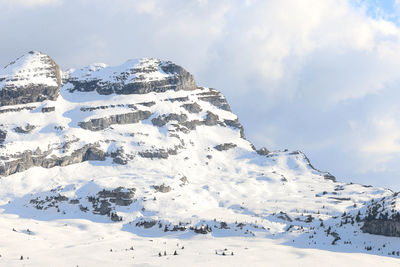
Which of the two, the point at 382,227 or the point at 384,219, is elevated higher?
the point at 384,219

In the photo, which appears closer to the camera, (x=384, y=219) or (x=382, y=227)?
(x=382, y=227)

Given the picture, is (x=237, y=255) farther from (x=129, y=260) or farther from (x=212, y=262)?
(x=129, y=260)

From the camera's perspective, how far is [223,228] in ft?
645

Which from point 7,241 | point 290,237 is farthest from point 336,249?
point 7,241

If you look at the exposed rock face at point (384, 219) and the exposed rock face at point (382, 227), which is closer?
the exposed rock face at point (382, 227)

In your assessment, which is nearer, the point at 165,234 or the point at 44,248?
the point at 44,248

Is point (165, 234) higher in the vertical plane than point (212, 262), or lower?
higher

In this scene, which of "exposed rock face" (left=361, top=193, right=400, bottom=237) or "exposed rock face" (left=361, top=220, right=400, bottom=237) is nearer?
"exposed rock face" (left=361, top=220, right=400, bottom=237)

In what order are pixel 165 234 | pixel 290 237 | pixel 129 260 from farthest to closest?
pixel 165 234, pixel 290 237, pixel 129 260

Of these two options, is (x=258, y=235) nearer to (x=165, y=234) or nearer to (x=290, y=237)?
(x=290, y=237)

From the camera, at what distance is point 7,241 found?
522 feet

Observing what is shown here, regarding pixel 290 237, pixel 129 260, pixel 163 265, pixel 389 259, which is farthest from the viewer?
pixel 290 237

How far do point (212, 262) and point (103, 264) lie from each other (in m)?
23.5

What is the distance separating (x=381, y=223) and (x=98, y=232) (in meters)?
106
